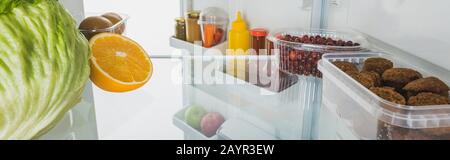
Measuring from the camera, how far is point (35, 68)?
54 cm

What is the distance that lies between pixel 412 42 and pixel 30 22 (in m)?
0.68

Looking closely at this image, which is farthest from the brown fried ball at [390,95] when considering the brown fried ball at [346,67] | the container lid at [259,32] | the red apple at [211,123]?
the container lid at [259,32]

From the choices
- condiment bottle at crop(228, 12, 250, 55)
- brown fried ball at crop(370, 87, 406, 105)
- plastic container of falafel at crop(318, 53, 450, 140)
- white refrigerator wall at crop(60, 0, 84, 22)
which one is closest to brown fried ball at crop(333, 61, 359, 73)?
plastic container of falafel at crop(318, 53, 450, 140)

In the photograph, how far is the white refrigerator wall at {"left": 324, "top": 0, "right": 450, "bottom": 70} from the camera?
0.71m

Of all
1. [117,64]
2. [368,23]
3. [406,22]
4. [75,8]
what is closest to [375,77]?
[406,22]

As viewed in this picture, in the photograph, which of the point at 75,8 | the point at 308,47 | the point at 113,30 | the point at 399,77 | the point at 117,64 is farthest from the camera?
the point at 75,8

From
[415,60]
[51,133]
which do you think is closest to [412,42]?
[415,60]

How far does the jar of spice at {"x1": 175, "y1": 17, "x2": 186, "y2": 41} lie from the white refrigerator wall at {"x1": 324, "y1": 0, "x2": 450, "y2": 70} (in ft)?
1.69

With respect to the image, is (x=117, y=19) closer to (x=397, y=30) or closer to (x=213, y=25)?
(x=213, y=25)

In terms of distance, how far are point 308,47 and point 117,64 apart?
1.42 ft

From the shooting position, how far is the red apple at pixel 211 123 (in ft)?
2.16

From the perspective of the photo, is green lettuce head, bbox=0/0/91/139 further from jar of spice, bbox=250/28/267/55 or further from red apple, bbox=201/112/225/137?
jar of spice, bbox=250/28/267/55

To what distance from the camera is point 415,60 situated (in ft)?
2.57
